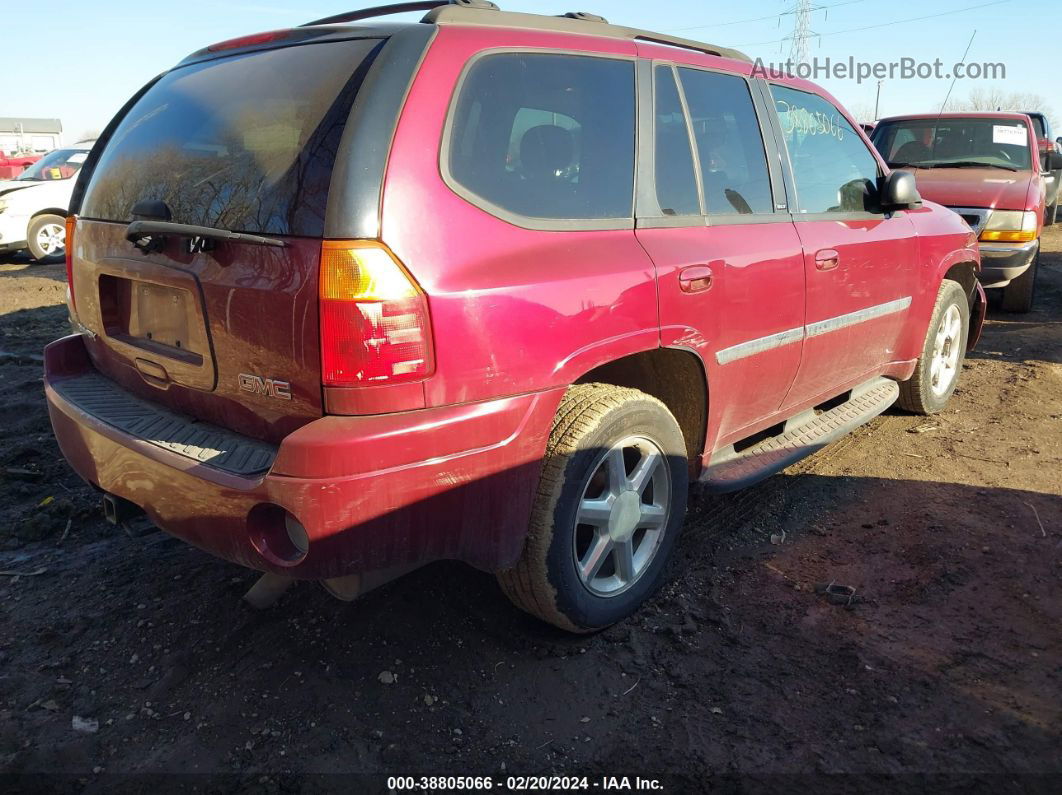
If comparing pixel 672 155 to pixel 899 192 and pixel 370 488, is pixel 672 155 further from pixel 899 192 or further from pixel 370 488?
pixel 370 488

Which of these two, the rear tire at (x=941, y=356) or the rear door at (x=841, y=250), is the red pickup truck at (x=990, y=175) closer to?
the rear tire at (x=941, y=356)

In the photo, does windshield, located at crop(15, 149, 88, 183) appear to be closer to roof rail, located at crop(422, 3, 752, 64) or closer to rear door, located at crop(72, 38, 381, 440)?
rear door, located at crop(72, 38, 381, 440)

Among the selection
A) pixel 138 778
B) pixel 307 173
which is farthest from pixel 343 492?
pixel 138 778

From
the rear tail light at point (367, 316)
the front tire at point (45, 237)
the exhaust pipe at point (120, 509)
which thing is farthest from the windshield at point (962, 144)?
the front tire at point (45, 237)

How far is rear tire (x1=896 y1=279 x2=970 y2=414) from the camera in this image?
4660 mm

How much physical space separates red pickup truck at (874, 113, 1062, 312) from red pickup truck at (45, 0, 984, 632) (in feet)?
16.6

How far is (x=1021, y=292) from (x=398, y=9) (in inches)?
300

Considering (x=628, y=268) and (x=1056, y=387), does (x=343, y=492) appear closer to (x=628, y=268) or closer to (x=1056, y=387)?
(x=628, y=268)

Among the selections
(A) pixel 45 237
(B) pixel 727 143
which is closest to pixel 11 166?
(A) pixel 45 237

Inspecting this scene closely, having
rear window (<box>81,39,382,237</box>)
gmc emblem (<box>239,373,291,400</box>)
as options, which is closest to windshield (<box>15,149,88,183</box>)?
rear window (<box>81,39,382,237</box>)

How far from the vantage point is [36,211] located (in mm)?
11141

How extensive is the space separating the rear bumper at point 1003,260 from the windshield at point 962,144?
119 centimetres

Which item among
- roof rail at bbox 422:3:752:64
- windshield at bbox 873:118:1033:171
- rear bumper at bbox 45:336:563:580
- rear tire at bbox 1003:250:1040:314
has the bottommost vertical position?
rear tire at bbox 1003:250:1040:314

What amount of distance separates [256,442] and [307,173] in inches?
29.6
